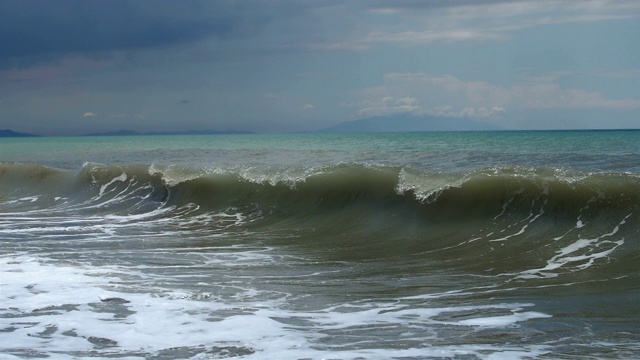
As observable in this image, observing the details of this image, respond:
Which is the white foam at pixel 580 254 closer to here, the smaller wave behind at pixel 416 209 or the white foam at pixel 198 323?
the smaller wave behind at pixel 416 209

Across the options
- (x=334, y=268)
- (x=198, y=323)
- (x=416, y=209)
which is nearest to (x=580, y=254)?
(x=334, y=268)

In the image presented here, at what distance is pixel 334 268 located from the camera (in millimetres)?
10305

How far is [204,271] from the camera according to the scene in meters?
10.0

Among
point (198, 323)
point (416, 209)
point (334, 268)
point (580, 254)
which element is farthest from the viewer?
point (416, 209)

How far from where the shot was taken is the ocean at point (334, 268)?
21.9 feet

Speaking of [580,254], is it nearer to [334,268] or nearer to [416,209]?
[334,268]

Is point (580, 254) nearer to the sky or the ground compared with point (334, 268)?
nearer to the sky

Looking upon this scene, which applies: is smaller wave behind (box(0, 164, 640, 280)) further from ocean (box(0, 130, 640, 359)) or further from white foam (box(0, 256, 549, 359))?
white foam (box(0, 256, 549, 359))

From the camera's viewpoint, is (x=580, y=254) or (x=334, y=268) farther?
(x=580, y=254)

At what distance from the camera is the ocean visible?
667 centimetres

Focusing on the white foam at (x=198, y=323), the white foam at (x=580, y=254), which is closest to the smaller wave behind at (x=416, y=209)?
the white foam at (x=580, y=254)

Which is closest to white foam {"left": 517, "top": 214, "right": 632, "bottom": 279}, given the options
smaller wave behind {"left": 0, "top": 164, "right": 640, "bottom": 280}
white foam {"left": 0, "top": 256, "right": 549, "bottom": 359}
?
smaller wave behind {"left": 0, "top": 164, "right": 640, "bottom": 280}

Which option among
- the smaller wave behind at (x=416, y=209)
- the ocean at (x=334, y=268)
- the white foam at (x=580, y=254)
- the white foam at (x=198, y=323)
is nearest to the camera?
A: the white foam at (x=198, y=323)

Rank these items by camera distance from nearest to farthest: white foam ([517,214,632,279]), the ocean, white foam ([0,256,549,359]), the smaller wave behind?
1. white foam ([0,256,549,359])
2. the ocean
3. white foam ([517,214,632,279])
4. the smaller wave behind
